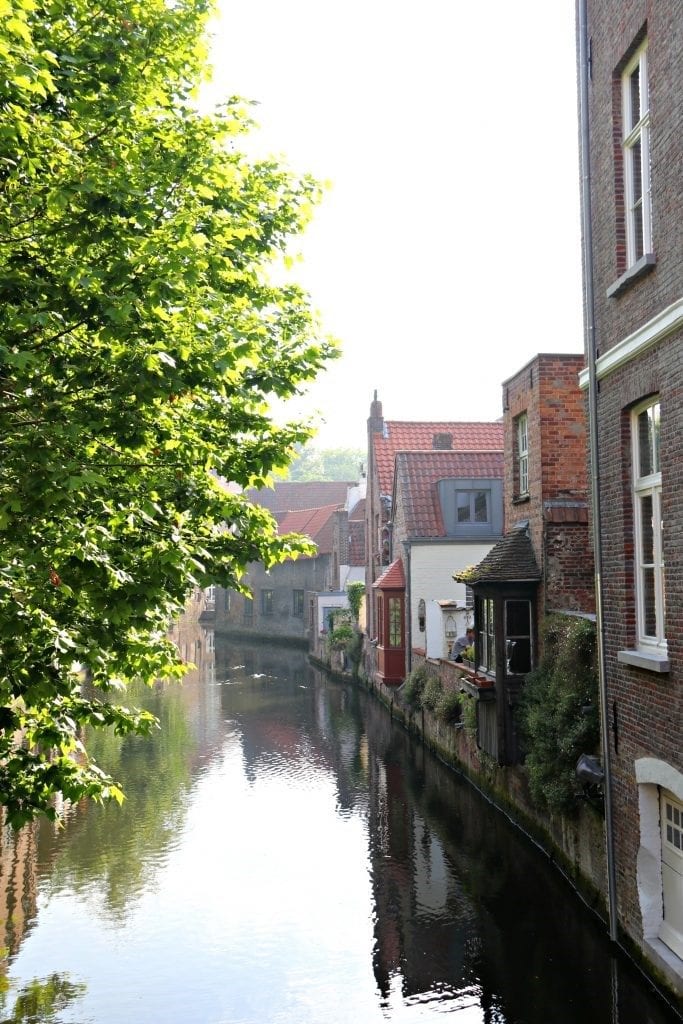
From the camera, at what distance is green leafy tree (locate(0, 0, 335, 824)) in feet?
21.3

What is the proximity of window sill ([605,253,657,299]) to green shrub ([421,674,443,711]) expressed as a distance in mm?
13918

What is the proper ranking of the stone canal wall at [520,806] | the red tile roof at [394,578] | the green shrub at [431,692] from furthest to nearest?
the red tile roof at [394,578] < the green shrub at [431,692] < the stone canal wall at [520,806]

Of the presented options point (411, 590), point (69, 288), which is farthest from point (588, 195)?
point (411, 590)

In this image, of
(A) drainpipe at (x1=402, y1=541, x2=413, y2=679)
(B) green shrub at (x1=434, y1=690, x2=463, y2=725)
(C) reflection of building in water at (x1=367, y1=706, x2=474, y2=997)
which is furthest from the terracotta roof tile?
(C) reflection of building in water at (x1=367, y1=706, x2=474, y2=997)

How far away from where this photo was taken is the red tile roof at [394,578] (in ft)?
95.5

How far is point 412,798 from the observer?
1931 centimetres

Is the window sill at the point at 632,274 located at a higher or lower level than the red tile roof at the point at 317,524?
lower

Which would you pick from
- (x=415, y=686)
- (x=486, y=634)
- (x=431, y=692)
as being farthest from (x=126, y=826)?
(x=415, y=686)

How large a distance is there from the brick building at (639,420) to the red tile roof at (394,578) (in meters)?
18.0

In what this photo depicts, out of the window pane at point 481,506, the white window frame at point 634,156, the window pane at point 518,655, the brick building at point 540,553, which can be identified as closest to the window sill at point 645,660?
the white window frame at point 634,156

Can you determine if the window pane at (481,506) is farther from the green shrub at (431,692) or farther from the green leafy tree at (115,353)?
the green leafy tree at (115,353)

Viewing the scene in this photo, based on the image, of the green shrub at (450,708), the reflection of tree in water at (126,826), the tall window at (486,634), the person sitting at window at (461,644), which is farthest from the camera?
the person sitting at window at (461,644)

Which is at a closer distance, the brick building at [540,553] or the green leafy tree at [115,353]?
the green leafy tree at [115,353]

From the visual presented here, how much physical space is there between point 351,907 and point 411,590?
15.5 m
